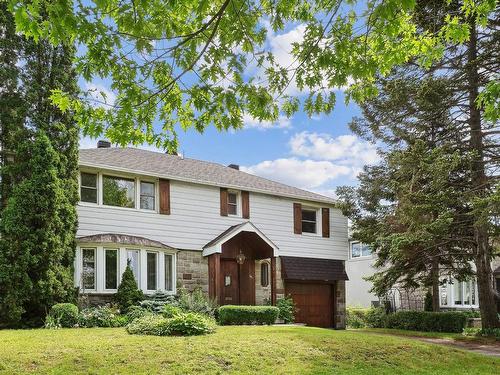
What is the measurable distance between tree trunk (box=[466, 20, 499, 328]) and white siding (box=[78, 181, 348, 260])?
22.2 feet

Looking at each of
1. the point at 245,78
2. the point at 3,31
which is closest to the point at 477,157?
the point at 245,78

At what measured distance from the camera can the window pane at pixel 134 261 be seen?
16.9 metres

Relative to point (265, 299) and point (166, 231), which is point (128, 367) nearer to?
point (166, 231)

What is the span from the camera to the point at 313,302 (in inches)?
852

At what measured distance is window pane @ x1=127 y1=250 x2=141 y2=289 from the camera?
16906 millimetres

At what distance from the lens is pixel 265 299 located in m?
19.7

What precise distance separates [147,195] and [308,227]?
764 cm

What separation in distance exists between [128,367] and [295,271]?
12.8 meters

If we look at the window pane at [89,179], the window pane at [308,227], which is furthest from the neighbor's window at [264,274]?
the window pane at [89,179]

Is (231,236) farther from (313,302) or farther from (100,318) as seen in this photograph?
(100,318)

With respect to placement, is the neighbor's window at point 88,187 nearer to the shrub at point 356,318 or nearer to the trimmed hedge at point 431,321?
the trimmed hedge at point 431,321

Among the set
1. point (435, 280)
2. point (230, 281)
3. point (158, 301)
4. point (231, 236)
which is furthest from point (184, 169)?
point (435, 280)

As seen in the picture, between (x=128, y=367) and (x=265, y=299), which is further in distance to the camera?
(x=265, y=299)

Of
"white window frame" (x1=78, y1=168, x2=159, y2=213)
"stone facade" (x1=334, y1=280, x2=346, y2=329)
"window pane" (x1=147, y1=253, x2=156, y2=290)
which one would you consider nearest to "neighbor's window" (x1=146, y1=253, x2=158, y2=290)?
"window pane" (x1=147, y1=253, x2=156, y2=290)
